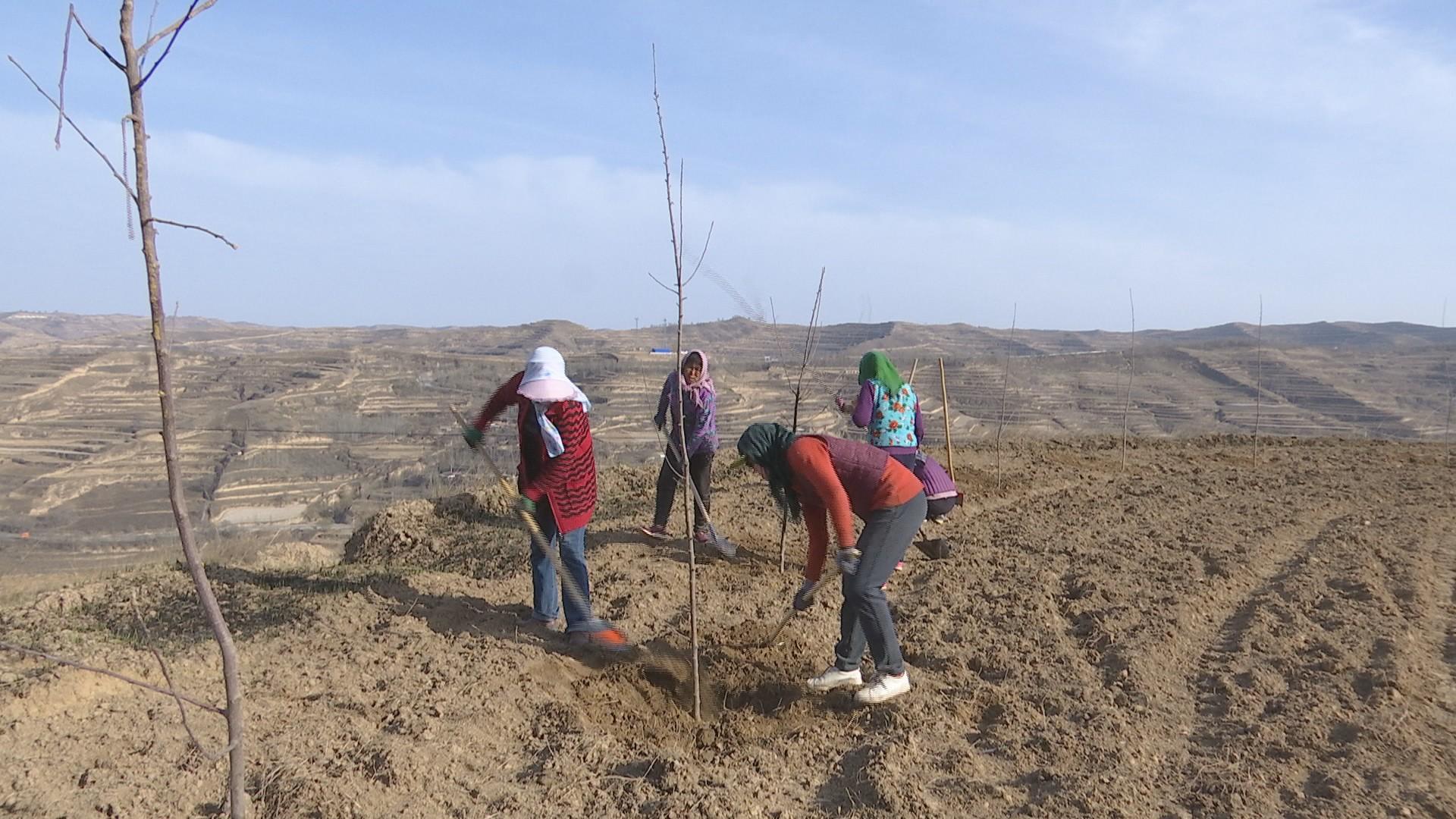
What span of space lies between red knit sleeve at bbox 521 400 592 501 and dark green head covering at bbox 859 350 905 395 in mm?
1845

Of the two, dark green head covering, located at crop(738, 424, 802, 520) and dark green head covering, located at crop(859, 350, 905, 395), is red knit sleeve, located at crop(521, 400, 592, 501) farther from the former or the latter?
dark green head covering, located at crop(859, 350, 905, 395)

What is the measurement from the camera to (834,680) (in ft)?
13.4

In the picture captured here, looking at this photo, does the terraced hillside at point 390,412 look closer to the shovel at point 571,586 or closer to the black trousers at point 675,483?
the black trousers at point 675,483

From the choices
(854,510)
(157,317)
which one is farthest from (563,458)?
(157,317)

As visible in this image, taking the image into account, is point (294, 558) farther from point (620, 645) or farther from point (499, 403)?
point (620, 645)

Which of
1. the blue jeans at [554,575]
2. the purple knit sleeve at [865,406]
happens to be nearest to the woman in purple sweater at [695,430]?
the purple knit sleeve at [865,406]

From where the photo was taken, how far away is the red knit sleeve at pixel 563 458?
14.6 feet

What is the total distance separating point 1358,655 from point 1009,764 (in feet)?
7.32

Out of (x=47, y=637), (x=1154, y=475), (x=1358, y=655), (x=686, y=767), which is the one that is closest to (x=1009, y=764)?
(x=686, y=767)

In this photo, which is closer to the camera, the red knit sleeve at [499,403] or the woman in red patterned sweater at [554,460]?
the woman in red patterned sweater at [554,460]

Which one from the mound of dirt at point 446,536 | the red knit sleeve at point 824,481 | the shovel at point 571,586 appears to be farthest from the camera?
the mound of dirt at point 446,536

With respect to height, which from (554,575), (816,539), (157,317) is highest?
(157,317)

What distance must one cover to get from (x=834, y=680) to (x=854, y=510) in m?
0.82

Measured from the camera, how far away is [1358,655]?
446 cm
